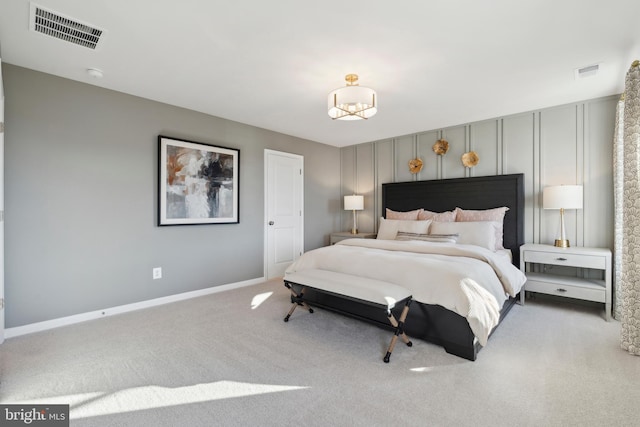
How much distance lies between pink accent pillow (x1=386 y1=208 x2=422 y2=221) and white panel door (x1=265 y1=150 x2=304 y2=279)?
1.50 m

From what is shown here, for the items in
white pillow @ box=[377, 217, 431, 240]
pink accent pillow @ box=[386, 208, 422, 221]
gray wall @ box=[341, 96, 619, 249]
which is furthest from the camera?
pink accent pillow @ box=[386, 208, 422, 221]

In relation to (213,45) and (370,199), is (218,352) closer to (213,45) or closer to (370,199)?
(213,45)

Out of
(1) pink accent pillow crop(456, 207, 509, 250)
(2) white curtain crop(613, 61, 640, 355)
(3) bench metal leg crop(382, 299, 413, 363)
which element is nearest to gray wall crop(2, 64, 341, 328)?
(3) bench metal leg crop(382, 299, 413, 363)

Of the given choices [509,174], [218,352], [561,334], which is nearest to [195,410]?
[218,352]

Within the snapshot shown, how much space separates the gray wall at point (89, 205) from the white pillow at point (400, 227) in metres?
2.29

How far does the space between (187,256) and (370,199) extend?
326 centimetres

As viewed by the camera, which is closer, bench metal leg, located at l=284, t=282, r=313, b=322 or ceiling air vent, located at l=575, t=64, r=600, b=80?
ceiling air vent, located at l=575, t=64, r=600, b=80

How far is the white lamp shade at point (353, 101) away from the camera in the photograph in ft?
8.53

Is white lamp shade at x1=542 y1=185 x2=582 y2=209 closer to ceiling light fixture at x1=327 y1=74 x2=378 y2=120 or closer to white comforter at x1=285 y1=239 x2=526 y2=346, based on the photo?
white comforter at x1=285 y1=239 x2=526 y2=346

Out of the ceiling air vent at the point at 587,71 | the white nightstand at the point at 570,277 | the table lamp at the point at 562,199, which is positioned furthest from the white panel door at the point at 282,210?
the ceiling air vent at the point at 587,71

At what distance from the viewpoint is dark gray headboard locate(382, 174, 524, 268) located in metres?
3.84

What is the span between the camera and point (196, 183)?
3.76 metres

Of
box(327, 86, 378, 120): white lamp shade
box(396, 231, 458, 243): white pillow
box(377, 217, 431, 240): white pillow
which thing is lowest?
box(396, 231, 458, 243): white pillow

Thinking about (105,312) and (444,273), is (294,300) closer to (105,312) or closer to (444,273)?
(444,273)
